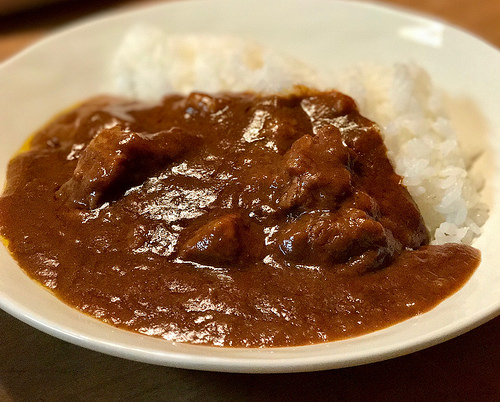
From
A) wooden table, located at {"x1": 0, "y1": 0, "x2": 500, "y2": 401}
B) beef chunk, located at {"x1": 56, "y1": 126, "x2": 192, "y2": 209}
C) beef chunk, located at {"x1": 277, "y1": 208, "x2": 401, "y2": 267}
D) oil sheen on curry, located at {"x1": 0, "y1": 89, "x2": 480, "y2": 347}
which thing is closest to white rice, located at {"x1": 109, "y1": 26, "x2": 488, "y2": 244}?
oil sheen on curry, located at {"x1": 0, "y1": 89, "x2": 480, "y2": 347}

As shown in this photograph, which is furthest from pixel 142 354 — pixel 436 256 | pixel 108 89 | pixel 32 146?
pixel 108 89

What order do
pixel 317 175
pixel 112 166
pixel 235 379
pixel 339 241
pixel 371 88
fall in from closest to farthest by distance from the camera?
pixel 235 379
pixel 339 241
pixel 317 175
pixel 112 166
pixel 371 88

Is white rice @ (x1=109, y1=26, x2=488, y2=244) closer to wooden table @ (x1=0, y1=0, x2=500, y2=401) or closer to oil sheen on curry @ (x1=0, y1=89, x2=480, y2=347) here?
oil sheen on curry @ (x1=0, y1=89, x2=480, y2=347)

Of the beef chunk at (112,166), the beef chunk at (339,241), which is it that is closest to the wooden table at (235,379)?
the beef chunk at (339,241)

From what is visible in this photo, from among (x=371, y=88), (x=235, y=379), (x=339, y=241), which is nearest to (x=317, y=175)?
(x=339, y=241)

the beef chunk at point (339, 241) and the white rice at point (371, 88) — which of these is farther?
the white rice at point (371, 88)

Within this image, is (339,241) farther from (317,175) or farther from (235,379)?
(235,379)

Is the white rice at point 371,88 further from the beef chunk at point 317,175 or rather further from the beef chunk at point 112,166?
the beef chunk at point 112,166

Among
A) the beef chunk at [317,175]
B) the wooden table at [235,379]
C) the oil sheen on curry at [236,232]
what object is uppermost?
the beef chunk at [317,175]
